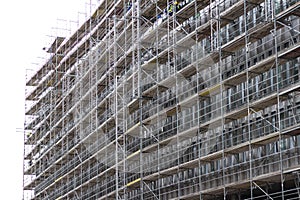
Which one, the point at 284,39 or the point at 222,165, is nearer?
the point at 284,39

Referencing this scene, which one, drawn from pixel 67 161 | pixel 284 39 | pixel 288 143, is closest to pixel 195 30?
pixel 284 39

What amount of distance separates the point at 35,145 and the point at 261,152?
27.7 meters

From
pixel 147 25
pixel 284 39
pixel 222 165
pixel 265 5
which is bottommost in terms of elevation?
pixel 222 165

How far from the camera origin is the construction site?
20219 mm

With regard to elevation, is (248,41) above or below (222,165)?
above

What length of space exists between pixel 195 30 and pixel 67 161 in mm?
17973

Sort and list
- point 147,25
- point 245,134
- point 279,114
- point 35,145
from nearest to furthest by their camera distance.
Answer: point 279,114
point 245,134
point 147,25
point 35,145

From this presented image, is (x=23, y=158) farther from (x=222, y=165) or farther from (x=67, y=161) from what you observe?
(x=222, y=165)

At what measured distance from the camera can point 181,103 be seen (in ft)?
81.3

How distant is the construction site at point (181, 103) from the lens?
2022cm

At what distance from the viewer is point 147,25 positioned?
29672 millimetres

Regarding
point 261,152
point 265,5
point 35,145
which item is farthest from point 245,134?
point 35,145

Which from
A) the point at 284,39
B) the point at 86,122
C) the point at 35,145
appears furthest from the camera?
the point at 35,145

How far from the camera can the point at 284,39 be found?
67.3ft
